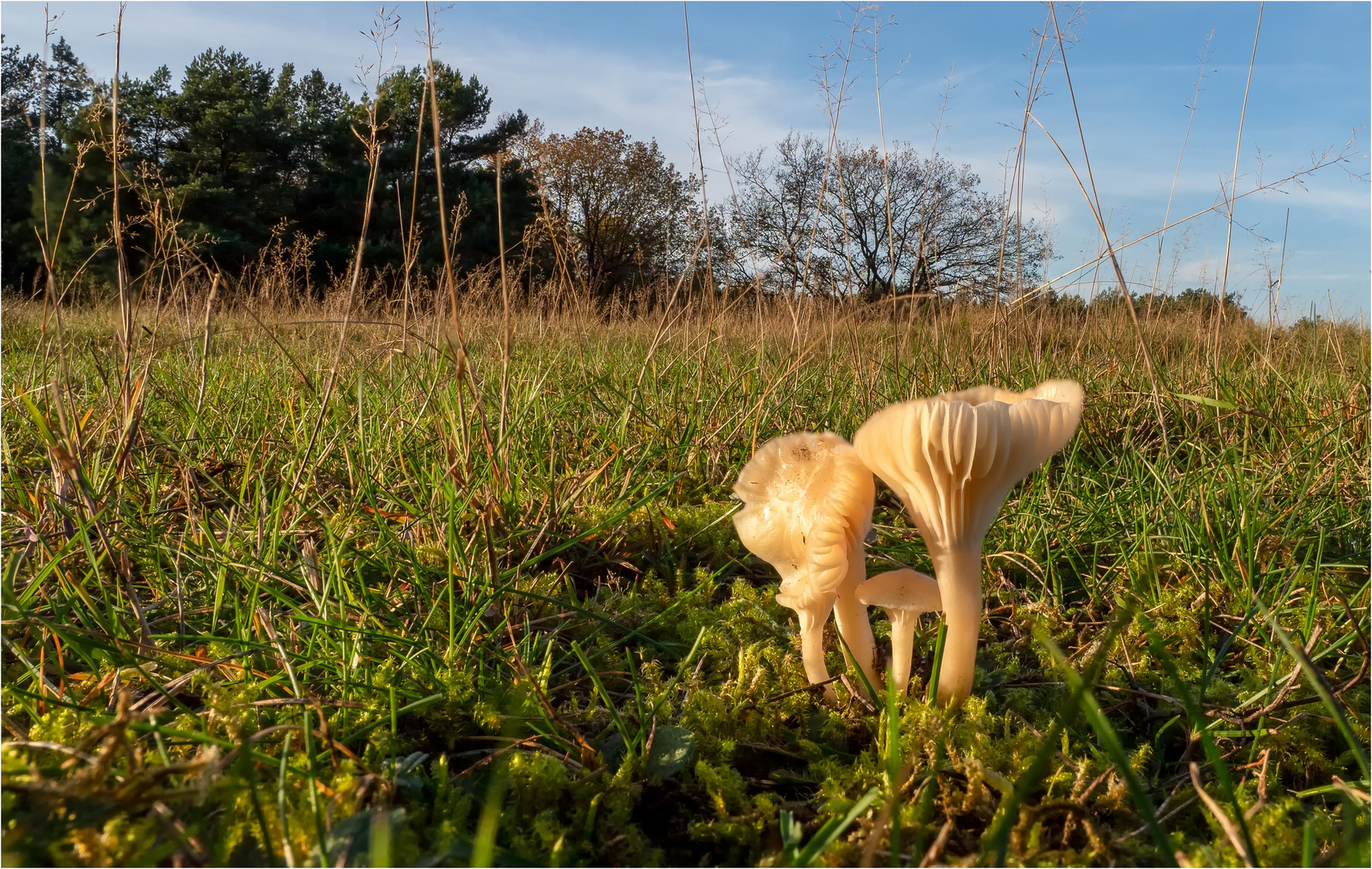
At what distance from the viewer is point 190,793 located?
0.77m

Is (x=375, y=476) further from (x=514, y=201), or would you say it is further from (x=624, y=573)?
(x=514, y=201)

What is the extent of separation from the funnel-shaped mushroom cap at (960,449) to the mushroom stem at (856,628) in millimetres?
187

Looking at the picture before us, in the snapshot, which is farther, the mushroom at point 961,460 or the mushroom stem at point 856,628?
the mushroom stem at point 856,628

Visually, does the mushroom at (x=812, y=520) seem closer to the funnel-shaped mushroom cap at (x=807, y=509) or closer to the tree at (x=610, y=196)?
the funnel-shaped mushroom cap at (x=807, y=509)

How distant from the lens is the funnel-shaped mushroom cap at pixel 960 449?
3.47 ft

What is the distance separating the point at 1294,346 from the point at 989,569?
14.6 feet

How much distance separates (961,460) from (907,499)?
0.47ft

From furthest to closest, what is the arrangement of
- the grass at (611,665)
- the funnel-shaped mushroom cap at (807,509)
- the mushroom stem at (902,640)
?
the mushroom stem at (902,640) < the funnel-shaped mushroom cap at (807,509) < the grass at (611,665)

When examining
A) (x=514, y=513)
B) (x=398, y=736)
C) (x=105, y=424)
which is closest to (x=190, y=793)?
(x=398, y=736)

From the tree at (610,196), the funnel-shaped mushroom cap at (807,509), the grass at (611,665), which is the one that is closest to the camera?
the grass at (611,665)

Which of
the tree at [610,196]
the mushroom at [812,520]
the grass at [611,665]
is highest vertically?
the tree at [610,196]

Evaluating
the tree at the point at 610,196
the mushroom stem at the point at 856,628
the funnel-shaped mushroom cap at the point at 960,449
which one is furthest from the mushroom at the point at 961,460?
the tree at the point at 610,196

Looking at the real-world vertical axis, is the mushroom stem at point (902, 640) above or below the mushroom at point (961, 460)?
below

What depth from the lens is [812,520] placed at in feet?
3.94
